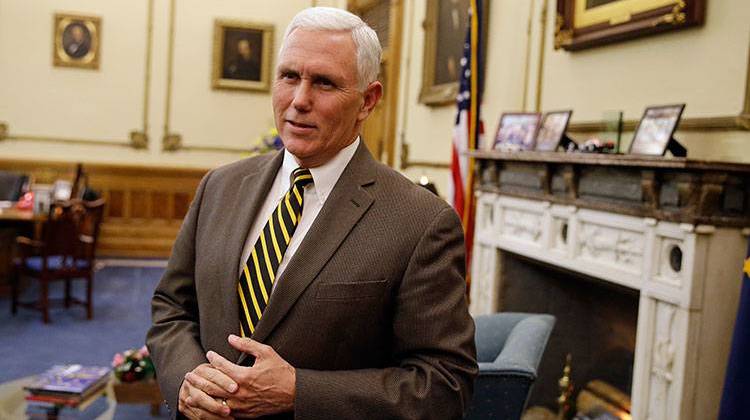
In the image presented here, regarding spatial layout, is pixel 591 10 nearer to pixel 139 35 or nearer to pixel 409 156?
pixel 409 156

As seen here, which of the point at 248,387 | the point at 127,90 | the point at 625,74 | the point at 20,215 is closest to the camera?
the point at 248,387

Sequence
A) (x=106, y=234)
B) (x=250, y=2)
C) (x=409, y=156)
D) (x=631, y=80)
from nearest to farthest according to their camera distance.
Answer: (x=631, y=80)
(x=409, y=156)
(x=106, y=234)
(x=250, y=2)

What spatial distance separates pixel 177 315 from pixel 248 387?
0.40 m

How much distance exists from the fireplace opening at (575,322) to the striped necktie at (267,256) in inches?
104

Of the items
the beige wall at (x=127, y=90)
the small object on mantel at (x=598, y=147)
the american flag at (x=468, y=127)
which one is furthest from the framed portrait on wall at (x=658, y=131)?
the beige wall at (x=127, y=90)

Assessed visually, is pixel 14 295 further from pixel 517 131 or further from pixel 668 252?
pixel 668 252

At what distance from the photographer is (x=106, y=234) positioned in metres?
10.4

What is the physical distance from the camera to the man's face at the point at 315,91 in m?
1.60

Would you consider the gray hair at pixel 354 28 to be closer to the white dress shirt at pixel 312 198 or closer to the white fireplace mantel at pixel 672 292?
the white dress shirt at pixel 312 198

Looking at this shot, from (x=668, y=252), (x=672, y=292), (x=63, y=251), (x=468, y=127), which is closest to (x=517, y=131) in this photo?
(x=468, y=127)

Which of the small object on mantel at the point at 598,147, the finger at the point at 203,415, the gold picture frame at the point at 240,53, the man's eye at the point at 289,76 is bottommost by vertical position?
the finger at the point at 203,415

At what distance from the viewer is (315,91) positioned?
161cm

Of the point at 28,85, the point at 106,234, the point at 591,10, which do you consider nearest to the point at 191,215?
the point at 591,10

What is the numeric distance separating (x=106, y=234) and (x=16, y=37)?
2835mm
